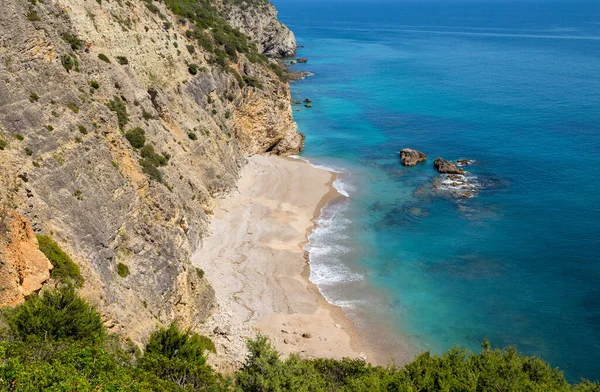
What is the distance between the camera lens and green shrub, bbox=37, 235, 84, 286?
22469 millimetres

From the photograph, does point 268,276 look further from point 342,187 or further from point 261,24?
point 261,24

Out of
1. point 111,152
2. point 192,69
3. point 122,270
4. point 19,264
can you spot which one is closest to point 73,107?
point 111,152

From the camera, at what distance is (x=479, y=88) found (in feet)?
348

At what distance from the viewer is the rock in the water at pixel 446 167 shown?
64062 mm

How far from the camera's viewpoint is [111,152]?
3244 cm

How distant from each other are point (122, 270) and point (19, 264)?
8141 millimetres

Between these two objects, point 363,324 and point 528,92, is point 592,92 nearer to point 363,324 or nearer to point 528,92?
point 528,92

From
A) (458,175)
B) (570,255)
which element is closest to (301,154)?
(458,175)

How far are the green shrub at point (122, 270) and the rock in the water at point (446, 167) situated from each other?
46960mm

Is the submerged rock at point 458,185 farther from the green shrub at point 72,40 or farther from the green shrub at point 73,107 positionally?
the green shrub at point 73,107

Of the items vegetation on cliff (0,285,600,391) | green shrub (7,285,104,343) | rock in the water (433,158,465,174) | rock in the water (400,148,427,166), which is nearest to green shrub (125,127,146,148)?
vegetation on cliff (0,285,600,391)

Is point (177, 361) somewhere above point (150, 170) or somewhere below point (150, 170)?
below

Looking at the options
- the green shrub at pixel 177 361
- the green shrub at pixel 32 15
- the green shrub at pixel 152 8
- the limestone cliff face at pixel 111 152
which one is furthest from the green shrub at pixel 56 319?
the green shrub at pixel 152 8

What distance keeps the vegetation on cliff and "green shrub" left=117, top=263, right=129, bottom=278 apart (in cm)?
587
